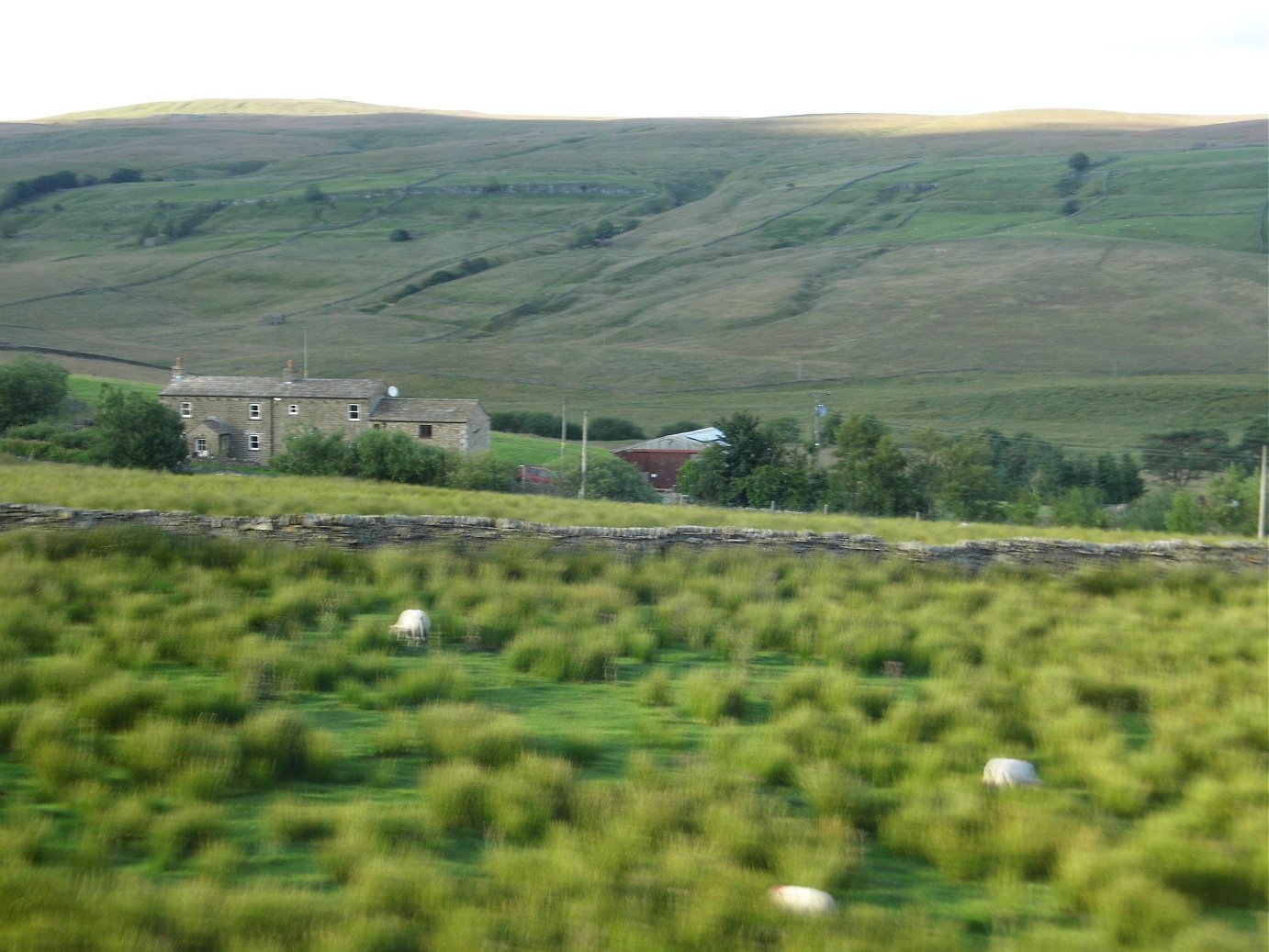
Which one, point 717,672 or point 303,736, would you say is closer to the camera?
point 303,736

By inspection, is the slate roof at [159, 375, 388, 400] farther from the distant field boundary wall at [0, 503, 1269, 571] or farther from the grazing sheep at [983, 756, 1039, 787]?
the grazing sheep at [983, 756, 1039, 787]

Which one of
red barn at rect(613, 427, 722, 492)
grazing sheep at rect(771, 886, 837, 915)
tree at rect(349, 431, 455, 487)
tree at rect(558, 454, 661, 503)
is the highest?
grazing sheep at rect(771, 886, 837, 915)

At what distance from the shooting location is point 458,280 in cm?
14700

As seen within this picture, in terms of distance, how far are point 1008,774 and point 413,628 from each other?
4.88 m

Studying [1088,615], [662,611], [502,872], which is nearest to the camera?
[502,872]

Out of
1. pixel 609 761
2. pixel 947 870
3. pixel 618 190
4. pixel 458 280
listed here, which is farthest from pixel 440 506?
pixel 618 190

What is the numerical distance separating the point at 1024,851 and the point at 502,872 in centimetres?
242

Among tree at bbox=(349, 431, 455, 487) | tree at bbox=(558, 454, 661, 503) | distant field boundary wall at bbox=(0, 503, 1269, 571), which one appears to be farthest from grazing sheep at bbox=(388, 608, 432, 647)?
tree at bbox=(558, 454, 661, 503)

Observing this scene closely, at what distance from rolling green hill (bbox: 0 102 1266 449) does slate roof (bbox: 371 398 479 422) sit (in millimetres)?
24940

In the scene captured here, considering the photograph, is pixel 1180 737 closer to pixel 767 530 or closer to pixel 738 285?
pixel 767 530

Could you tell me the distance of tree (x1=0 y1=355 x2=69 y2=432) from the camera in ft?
198

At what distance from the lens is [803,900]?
5164 millimetres

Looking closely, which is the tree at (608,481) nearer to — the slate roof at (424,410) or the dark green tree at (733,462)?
the dark green tree at (733,462)

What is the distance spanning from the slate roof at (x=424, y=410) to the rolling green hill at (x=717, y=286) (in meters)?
24.9
